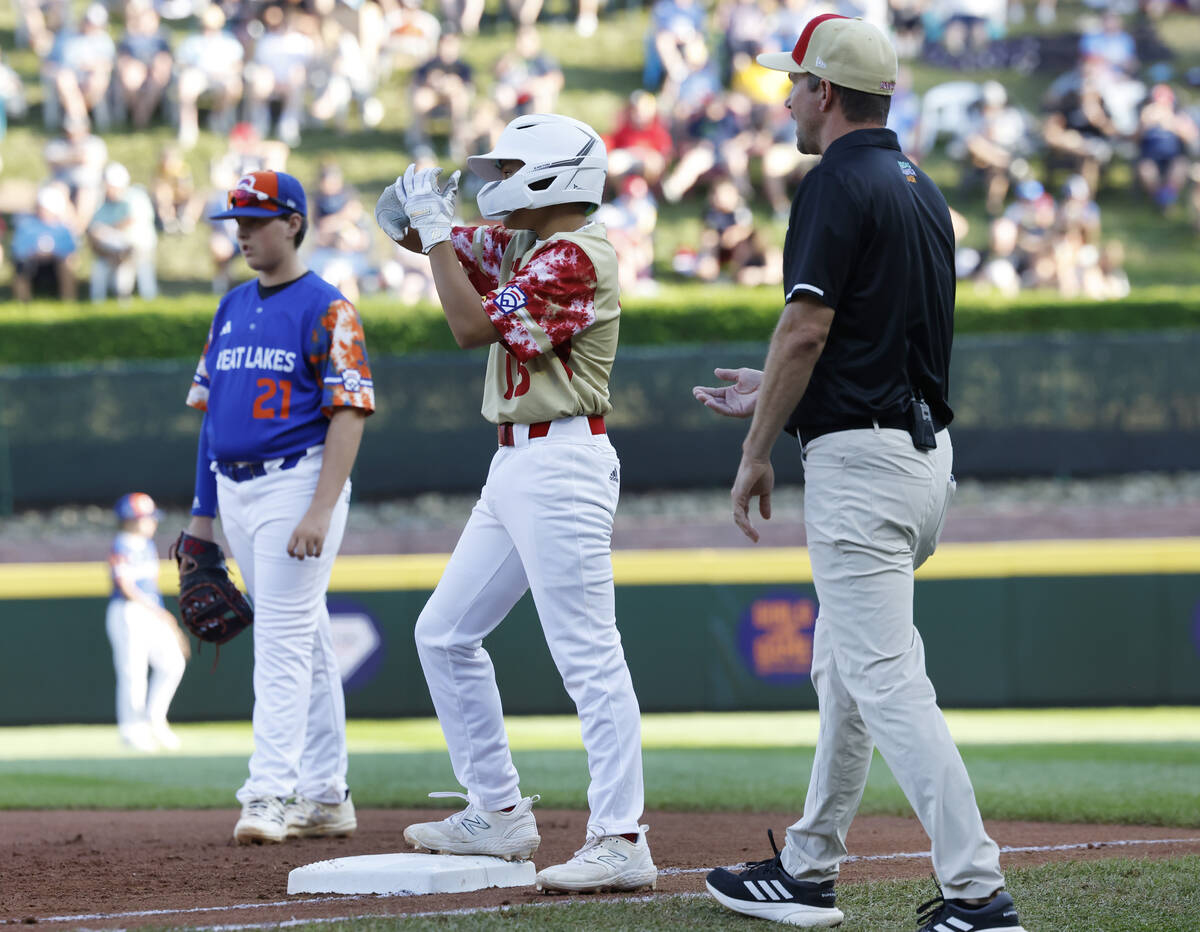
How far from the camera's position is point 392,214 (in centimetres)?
439

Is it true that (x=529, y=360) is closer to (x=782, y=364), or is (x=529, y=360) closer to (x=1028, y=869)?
(x=782, y=364)

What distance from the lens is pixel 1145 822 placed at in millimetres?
5871

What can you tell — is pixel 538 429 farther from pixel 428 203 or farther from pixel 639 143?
pixel 639 143

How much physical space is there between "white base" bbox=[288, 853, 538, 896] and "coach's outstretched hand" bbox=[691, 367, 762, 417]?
145 cm

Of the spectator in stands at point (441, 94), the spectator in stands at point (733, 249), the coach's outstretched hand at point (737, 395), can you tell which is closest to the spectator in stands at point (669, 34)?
the spectator in stands at point (441, 94)

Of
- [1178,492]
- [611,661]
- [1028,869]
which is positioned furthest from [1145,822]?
[1178,492]

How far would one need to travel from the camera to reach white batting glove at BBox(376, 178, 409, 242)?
435 cm

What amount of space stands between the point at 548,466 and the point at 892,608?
1.11 metres

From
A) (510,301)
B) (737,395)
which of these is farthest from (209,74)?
(737,395)

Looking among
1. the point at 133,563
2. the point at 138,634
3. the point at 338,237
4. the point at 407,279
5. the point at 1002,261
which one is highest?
the point at 338,237

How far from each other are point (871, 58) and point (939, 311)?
65 cm

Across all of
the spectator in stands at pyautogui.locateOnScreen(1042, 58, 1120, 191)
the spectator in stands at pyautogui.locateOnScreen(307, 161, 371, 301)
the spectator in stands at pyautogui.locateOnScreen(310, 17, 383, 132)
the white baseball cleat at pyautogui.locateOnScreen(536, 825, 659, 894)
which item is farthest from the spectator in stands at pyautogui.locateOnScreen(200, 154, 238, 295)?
the white baseball cleat at pyautogui.locateOnScreen(536, 825, 659, 894)

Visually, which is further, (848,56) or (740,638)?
(740,638)

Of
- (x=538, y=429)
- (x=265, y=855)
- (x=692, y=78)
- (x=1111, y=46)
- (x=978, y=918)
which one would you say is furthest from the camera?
(x=1111, y=46)
